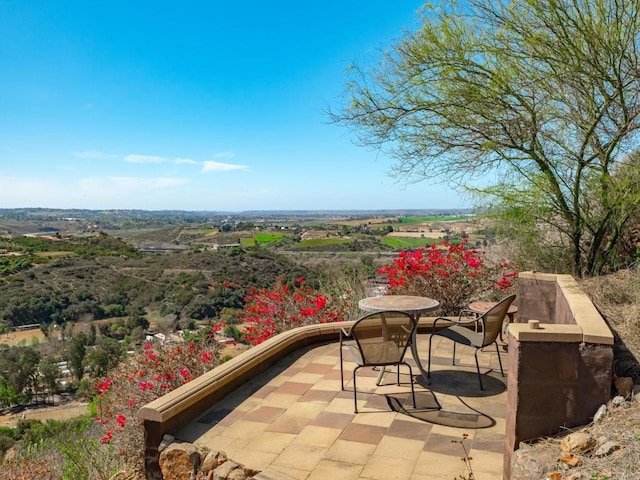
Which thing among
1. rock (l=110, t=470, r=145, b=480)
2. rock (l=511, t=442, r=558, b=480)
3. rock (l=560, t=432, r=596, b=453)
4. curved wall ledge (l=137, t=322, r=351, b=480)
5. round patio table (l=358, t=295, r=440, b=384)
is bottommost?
rock (l=110, t=470, r=145, b=480)

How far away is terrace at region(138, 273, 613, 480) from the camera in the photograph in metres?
2.64

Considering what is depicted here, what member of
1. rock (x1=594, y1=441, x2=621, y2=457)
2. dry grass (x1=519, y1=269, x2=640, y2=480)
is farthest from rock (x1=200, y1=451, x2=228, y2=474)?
rock (x1=594, y1=441, x2=621, y2=457)

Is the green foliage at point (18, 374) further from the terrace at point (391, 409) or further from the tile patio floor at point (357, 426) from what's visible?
the tile patio floor at point (357, 426)

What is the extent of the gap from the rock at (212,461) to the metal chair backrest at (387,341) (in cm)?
130

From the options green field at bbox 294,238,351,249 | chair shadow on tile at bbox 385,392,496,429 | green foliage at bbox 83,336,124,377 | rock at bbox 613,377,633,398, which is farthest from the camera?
green field at bbox 294,238,351,249

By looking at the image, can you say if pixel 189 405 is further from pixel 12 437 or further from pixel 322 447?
pixel 12 437

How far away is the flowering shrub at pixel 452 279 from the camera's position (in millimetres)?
7531

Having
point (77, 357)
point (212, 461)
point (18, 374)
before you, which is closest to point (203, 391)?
point (212, 461)

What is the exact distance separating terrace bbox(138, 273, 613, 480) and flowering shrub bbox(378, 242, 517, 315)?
2.27m

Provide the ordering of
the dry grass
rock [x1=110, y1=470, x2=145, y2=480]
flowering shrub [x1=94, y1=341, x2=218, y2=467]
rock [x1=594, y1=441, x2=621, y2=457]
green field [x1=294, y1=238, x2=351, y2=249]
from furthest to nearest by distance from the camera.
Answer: green field [x1=294, y1=238, x2=351, y2=249] < flowering shrub [x1=94, y1=341, x2=218, y2=467] < rock [x1=110, y1=470, x2=145, y2=480] < rock [x1=594, y1=441, x2=621, y2=457] < the dry grass

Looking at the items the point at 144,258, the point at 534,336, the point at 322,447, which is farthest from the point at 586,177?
the point at 144,258

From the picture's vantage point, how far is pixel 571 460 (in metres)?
2.40

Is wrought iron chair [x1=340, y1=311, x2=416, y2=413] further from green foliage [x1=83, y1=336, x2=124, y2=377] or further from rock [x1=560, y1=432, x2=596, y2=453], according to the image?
green foliage [x1=83, y1=336, x2=124, y2=377]

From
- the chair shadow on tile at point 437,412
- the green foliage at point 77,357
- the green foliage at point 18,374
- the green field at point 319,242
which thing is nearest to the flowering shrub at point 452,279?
the chair shadow on tile at point 437,412
